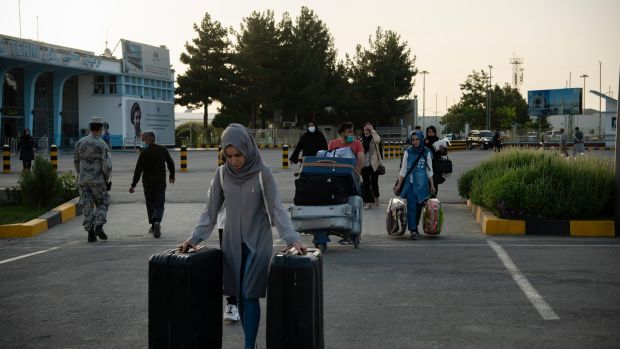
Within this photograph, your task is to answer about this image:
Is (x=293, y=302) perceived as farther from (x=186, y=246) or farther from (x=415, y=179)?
(x=415, y=179)

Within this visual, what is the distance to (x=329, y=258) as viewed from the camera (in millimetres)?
10820

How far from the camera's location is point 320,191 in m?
11.0

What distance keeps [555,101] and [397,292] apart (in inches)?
3933

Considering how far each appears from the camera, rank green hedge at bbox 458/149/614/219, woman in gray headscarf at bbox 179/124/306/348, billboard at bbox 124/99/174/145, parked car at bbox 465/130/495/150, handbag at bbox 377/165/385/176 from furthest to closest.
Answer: parked car at bbox 465/130/495/150 < billboard at bbox 124/99/174/145 < handbag at bbox 377/165/385/176 < green hedge at bbox 458/149/614/219 < woman in gray headscarf at bbox 179/124/306/348

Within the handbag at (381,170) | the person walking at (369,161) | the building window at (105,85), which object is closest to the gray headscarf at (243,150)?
the handbag at (381,170)

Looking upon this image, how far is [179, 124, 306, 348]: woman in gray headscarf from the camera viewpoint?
5711 mm

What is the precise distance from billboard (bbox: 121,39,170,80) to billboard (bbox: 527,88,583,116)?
48.2 meters

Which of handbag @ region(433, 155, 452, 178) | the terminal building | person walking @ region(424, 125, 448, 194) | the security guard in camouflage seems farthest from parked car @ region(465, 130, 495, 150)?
the security guard in camouflage

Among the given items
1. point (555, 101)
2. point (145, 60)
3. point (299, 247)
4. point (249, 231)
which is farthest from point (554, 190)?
point (555, 101)

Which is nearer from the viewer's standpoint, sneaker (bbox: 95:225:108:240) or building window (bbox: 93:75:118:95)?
sneaker (bbox: 95:225:108:240)

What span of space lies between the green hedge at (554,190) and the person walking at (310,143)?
9.73 ft

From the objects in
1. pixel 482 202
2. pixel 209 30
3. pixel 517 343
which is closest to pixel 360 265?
pixel 517 343

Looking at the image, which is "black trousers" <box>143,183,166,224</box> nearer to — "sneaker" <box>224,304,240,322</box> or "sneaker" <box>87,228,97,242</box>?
"sneaker" <box>87,228,97,242</box>

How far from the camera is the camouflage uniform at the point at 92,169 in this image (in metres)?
12.6
